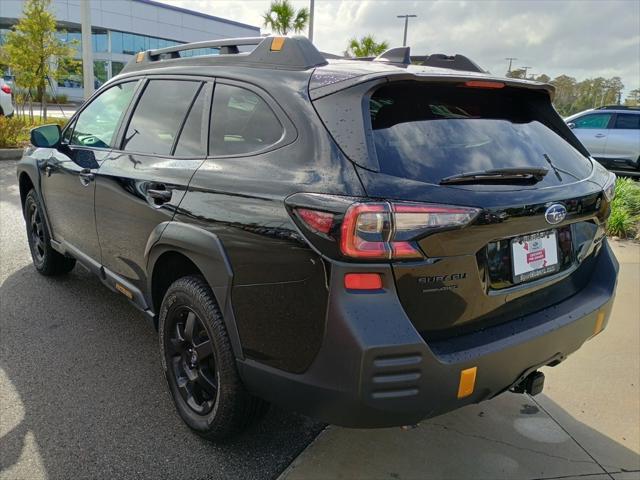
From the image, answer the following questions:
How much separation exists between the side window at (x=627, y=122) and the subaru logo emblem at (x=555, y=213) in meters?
12.4

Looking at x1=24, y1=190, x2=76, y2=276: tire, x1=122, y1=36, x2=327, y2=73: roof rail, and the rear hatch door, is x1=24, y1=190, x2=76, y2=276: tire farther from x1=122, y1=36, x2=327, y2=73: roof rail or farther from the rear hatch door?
the rear hatch door

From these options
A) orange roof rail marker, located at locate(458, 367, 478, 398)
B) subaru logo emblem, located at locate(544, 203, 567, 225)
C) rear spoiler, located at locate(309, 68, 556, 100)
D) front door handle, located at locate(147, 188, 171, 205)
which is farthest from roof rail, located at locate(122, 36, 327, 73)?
orange roof rail marker, located at locate(458, 367, 478, 398)

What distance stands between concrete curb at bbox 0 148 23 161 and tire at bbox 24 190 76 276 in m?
7.37

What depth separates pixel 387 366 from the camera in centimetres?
175

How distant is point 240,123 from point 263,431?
1.52m

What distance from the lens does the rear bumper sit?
68.7 inches

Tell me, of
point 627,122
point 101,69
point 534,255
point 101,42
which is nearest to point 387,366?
point 534,255

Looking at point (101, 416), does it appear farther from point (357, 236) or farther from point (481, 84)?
point (481, 84)

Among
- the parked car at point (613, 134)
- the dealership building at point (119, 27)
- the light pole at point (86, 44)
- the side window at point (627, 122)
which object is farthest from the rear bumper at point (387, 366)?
the dealership building at point (119, 27)

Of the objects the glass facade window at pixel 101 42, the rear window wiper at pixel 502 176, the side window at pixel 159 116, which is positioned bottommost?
the rear window wiper at pixel 502 176

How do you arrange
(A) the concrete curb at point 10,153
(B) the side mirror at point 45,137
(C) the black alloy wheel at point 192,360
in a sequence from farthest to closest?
(A) the concrete curb at point 10,153 < (B) the side mirror at point 45,137 < (C) the black alloy wheel at point 192,360

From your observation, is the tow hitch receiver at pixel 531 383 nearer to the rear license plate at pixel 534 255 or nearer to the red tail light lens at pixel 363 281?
the rear license plate at pixel 534 255

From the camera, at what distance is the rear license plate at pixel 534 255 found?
205cm

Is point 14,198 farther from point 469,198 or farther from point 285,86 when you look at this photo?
point 469,198
